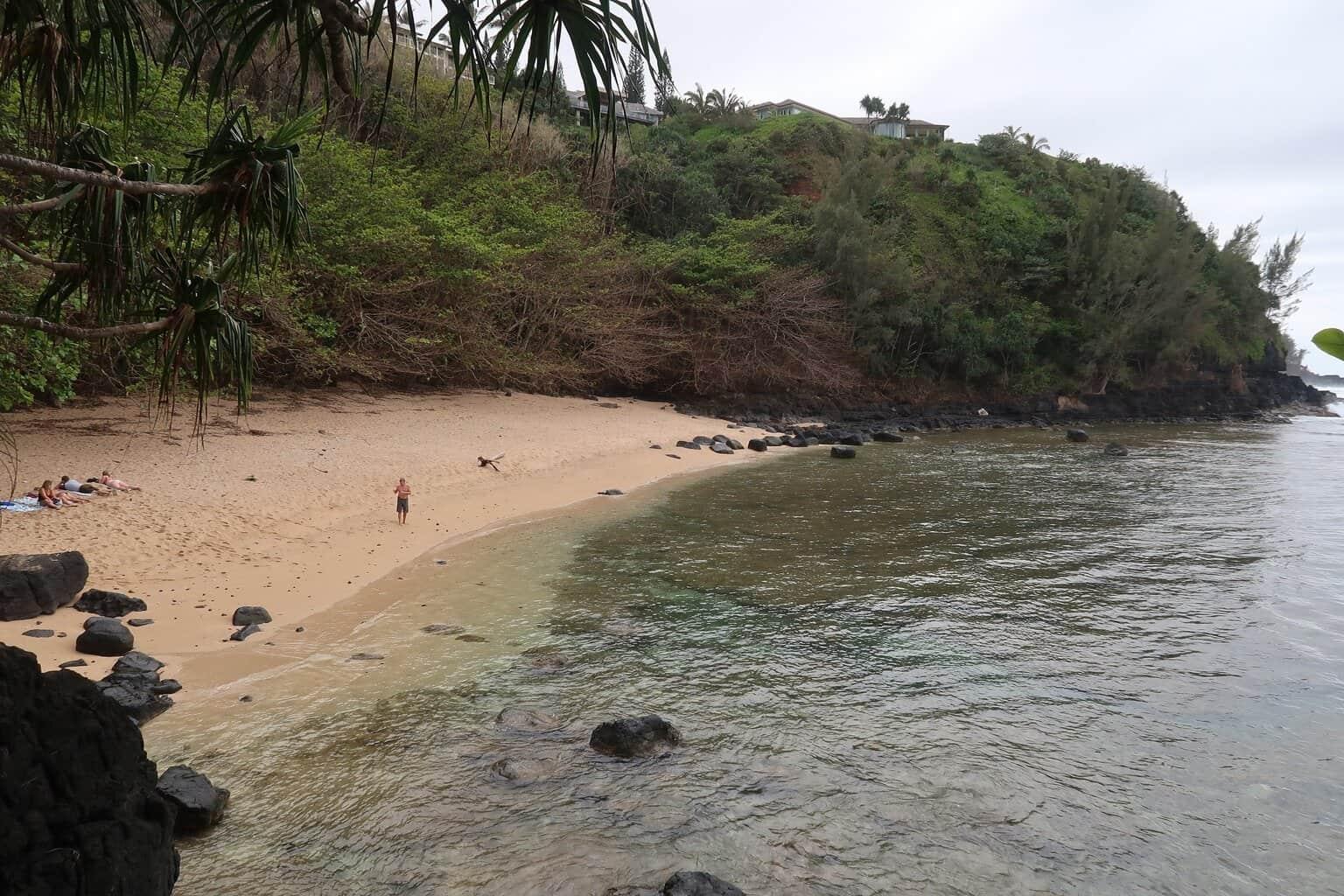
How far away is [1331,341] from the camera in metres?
1.08

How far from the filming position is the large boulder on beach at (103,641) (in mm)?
7145

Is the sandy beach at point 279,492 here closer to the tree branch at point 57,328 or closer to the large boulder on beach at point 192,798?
the large boulder on beach at point 192,798

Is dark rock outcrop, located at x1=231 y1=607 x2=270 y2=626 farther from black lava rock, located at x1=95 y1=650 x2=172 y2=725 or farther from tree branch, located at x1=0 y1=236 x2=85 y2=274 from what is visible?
tree branch, located at x1=0 y1=236 x2=85 y2=274

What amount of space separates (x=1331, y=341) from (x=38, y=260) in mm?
5115

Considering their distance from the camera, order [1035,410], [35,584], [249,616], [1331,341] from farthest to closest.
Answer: [1035,410] → [249,616] → [35,584] → [1331,341]

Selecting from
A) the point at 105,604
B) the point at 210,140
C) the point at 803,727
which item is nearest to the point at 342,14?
Result: the point at 210,140

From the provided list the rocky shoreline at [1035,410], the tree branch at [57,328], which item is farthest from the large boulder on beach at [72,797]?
the rocky shoreline at [1035,410]

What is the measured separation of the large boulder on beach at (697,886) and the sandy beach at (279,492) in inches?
196

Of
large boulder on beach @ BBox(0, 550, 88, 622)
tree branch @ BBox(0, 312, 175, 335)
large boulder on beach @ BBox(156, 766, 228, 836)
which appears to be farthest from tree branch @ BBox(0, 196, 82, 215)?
large boulder on beach @ BBox(0, 550, 88, 622)

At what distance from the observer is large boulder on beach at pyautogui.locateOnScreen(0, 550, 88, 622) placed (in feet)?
24.6

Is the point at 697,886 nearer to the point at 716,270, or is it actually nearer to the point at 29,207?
the point at 29,207

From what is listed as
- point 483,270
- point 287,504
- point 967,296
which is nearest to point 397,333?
point 483,270

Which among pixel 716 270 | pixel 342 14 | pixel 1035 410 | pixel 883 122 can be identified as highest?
pixel 883 122

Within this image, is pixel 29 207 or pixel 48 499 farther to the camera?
pixel 48 499
